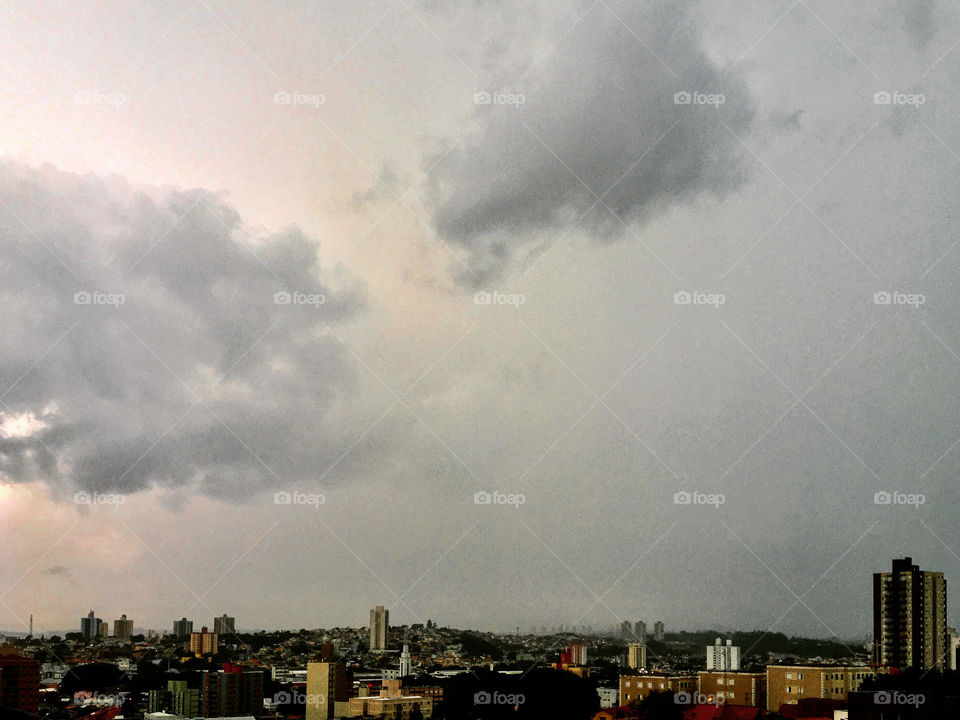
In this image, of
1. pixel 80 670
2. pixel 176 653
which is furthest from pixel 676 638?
pixel 80 670

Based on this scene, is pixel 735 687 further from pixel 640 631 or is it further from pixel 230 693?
pixel 230 693

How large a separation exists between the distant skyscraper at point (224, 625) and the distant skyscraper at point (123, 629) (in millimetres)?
962

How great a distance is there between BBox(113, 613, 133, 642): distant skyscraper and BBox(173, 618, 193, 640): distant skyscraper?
502 millimetres

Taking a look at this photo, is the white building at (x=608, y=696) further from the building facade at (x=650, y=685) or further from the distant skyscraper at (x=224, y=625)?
the distant skyscraper at (x=224, y=625)

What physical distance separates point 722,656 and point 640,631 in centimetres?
98

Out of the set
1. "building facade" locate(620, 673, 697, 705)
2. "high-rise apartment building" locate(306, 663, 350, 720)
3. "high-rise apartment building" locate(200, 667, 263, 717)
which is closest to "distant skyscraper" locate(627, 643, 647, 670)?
"building facade" locate(620, 673, 697, 705)

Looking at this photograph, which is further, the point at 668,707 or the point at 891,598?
the point at 891,598

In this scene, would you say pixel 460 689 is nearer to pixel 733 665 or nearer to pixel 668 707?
pixel 668 707

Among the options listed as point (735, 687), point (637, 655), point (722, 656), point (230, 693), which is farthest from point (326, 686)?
point (722, 656)

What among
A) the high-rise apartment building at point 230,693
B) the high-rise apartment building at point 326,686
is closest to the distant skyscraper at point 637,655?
the high-rise apartment building at point 326,686

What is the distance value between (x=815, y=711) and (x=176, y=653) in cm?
731

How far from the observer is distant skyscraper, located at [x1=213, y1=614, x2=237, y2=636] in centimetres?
1327

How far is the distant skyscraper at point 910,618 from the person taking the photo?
12711 millimetres

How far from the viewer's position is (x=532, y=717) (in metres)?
10.6
